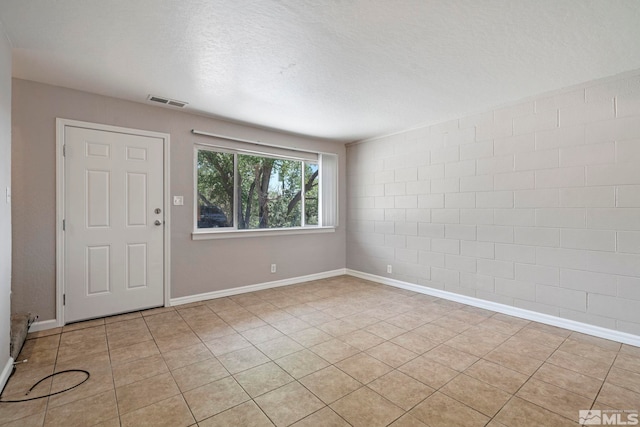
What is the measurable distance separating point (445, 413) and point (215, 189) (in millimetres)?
3534

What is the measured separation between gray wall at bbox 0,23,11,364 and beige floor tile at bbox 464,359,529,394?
10.6 feet

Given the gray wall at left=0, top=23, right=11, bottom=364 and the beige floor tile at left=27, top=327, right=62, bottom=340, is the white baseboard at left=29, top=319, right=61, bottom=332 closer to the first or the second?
the beige floor tile at left=27, top=327, right=62, bottom=340

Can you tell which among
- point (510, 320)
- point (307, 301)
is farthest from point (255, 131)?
point (510, 320)

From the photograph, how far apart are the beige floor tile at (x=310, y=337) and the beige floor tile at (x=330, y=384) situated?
47cm

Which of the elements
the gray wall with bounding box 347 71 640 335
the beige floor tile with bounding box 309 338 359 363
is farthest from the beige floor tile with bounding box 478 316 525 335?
the beige floor tile with bounding box 309 338 359 363

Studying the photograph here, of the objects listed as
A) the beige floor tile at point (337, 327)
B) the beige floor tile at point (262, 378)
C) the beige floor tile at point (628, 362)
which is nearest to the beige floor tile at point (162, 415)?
the beige floor tile at point (262, 378)

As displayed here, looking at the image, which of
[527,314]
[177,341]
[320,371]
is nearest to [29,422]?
[177,341]

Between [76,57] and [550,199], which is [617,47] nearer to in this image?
[550,199]

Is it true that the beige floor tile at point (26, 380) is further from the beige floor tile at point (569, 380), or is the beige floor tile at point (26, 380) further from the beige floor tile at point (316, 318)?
the beige floor tile at point (569, 380)

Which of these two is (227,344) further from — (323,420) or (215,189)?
(215,189)

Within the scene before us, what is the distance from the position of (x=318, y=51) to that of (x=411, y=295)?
3296 millimetres

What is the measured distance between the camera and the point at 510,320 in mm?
3205

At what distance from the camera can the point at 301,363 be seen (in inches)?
90.7

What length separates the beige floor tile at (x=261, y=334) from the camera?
272cm
